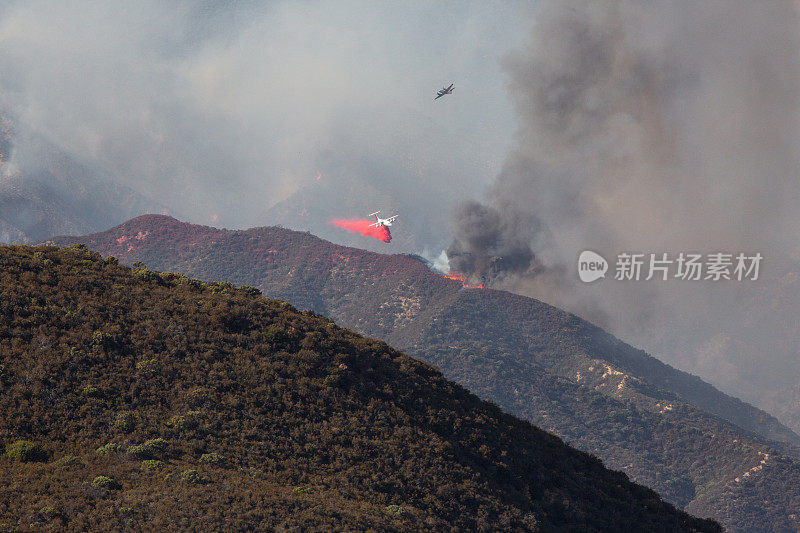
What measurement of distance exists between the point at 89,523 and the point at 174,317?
69.9 ft

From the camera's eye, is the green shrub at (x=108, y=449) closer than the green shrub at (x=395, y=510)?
No

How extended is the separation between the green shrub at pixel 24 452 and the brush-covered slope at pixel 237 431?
0.07 metres

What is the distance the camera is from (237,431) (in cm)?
3497

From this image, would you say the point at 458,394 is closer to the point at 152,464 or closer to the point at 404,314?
the point at 152,464

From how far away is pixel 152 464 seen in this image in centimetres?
2998

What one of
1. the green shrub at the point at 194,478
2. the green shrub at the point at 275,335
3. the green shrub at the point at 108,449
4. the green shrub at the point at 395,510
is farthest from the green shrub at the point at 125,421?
the green shrub at the point at 395,510

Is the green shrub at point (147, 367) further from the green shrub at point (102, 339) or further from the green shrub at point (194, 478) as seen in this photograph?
the green shrub at point (194, 478)

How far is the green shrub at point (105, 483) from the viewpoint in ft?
87.8

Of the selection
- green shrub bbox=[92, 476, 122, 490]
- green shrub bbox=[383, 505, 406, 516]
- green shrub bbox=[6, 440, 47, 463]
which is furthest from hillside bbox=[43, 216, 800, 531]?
green shrub bbox=[6, 440, 47, 463]

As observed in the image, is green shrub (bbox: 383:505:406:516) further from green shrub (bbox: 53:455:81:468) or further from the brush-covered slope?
green shrub (bbox: 53:455:81:468)

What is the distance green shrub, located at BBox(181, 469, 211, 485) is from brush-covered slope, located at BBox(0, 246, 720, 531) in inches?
5.1

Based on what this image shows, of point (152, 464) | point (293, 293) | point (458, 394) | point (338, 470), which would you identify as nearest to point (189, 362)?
point (152, 464)

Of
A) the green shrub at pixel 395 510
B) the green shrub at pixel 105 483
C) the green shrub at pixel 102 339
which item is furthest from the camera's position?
the green shrub at pixel 102 339

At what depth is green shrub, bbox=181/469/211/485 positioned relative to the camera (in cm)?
2866
